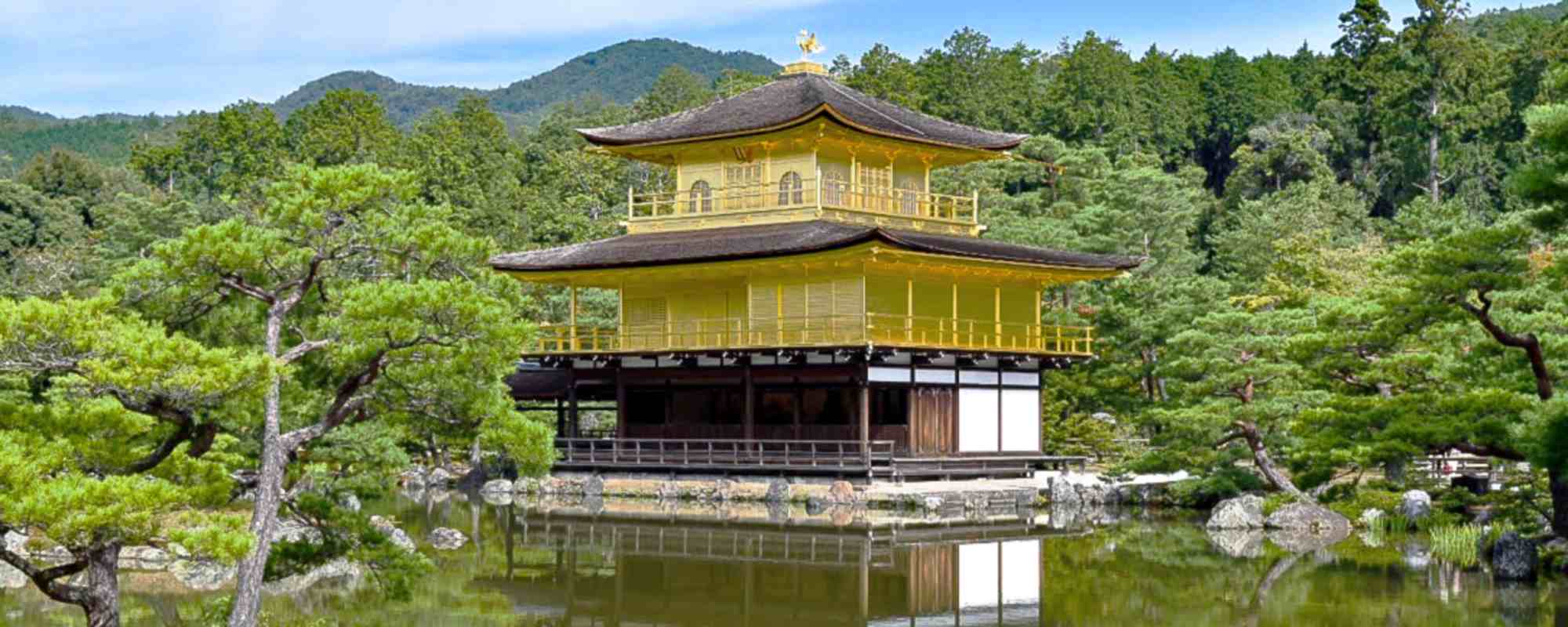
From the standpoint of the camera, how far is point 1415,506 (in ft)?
89.4

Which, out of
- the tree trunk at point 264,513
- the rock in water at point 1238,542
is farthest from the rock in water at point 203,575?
the rock in water at point 1238,542

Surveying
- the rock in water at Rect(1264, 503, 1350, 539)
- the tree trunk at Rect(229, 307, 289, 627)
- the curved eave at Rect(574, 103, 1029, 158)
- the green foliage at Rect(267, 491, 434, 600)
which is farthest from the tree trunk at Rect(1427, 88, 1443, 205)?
the tree trunk at Rect(229, 307, 289, 627)

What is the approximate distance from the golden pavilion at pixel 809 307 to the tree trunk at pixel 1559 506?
A: 13.4 m

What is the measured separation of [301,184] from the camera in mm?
13672

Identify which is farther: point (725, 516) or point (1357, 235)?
point (1357, 235)

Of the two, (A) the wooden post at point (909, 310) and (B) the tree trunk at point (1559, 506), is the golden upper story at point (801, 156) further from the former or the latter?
(B) the tree trunk at point (1559, 506)

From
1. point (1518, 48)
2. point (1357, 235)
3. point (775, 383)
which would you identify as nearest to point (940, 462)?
point (775, 383)

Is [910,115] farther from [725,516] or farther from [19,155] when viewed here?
[19,155]

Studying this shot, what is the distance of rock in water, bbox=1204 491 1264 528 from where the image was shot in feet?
91.9

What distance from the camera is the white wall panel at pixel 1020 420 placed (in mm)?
36094

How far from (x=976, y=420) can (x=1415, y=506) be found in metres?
10.0

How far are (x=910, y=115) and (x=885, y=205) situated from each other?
268 cm

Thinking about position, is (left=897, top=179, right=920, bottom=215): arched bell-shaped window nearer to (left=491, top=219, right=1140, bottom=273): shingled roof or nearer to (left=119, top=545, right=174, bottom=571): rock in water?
(left=491, top=219, right=1140, bottom=273): shingled roof

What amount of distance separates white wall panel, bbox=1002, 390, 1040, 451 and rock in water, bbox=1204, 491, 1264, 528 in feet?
26.5
